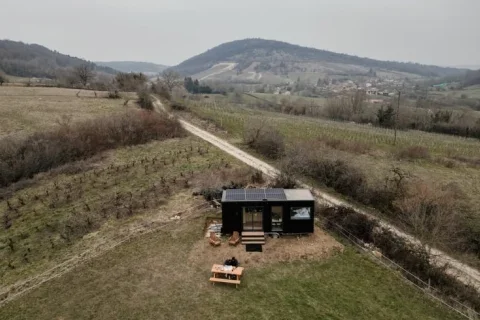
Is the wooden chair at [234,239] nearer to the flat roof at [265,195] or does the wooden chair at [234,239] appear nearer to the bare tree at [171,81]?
the flat roof at [265,195]

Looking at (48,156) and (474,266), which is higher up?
(48,156)

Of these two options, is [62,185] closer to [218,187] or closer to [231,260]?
A: [218,187]

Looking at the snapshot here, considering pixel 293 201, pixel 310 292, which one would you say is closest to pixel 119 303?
pixel 310 292

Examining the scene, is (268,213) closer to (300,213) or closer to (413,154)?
(300,213)

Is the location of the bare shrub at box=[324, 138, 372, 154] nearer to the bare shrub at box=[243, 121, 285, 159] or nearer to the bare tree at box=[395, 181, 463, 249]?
the bare shrub at box=[243, 121, 285, 159]

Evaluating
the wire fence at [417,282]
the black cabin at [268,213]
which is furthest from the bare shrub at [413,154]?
the black cabin at [268,213]

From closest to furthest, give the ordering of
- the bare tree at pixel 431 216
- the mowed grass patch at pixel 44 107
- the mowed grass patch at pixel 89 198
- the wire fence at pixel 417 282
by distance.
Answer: the wire fence at pixel 417 282
the bare tree at pixel 431 216
the mowed grass patch at pixel 89 198
the mowed grass patch at pixel 44 107
